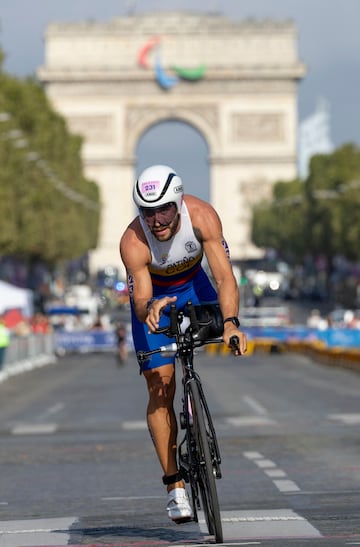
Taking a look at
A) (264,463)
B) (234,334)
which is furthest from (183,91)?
(234,334)

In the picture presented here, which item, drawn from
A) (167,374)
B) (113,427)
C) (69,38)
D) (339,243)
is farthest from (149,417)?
(69,38)

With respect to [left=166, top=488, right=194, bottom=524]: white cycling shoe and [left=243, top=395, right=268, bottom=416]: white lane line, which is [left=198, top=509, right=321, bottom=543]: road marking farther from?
[left=243, top=395, right=268, bottom=416]: white lane line

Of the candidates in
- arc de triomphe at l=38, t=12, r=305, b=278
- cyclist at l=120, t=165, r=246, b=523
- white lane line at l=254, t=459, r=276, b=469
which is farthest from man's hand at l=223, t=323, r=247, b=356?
arc de triomphe at l=38, t=12, r=305, b=278

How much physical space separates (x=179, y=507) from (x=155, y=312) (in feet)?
3.20

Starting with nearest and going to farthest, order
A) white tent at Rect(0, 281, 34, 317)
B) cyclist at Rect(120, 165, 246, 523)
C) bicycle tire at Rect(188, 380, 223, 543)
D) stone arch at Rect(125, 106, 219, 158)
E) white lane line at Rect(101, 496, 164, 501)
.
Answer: bicycle tire at Rect(188, 380, 223, 543) < cyclist at Rect(120, 165, 246, 523) < white lane line at Rect(101, 496, 164, 501) < white tent at Rect(0, 281, 34, 317) < stone arch at Rect(125, 106, 219, 158)

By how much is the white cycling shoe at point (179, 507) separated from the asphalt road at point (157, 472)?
0.37 feet

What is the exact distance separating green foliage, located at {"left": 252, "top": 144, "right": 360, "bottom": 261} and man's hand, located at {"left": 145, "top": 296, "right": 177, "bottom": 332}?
8187cm

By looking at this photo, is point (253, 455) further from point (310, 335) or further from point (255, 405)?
point (310, 335)

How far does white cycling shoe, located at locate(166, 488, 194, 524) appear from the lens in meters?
9.16

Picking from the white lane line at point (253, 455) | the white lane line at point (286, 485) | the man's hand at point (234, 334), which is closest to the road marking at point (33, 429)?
the white lane line at point (253, 455)

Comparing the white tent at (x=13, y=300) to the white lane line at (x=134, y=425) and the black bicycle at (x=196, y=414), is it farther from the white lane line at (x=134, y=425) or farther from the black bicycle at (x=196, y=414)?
the black bicycle at (x=196, y=414)

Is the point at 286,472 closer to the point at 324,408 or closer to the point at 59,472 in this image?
the point at 59,472

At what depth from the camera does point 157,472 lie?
556 inches

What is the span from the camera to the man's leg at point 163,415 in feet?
30.7
